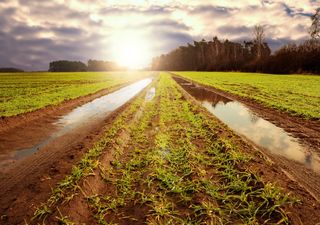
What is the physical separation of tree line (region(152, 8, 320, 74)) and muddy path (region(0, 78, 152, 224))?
50.1m

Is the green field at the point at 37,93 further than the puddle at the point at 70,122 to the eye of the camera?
Yes

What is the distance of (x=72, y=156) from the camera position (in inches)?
250

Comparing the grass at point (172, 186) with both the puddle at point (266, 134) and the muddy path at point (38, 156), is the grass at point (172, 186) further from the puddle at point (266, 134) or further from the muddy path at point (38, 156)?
the puddle at point (266, 134)

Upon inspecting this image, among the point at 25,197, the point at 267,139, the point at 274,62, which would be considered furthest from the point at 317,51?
the point at 25,197

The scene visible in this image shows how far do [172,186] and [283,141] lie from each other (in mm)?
4805

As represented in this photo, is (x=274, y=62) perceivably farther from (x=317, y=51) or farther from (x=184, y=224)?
(x=184, y=224)

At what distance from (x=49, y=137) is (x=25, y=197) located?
14.1 ft

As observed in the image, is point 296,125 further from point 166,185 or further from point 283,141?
point 166,185

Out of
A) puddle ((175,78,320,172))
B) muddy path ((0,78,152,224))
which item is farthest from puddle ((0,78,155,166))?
puddle ((175,78,320,172))

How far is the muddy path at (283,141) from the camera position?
5340 mm

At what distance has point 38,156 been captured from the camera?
21.9 feet

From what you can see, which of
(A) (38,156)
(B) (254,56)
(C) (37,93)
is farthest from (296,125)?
(B) (254,56)

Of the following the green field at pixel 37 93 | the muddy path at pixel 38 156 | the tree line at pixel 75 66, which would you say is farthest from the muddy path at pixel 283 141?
the tree line at pixel 75 66

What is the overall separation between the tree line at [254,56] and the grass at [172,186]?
50109 millimetres
